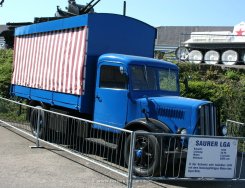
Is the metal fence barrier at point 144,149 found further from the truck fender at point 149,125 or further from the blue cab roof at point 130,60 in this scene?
the blue cab roof at point 130,60

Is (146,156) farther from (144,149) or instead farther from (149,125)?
(149,125)

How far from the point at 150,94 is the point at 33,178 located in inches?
121

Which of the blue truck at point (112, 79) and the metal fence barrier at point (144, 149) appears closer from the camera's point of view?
the metal fence barrier at point (144, 149)

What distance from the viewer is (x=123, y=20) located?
34.8 feet

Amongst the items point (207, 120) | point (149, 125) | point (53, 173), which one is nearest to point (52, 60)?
point (53, 173)

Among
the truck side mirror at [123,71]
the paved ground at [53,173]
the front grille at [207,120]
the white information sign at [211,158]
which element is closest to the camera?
the white information sign at [211,158]

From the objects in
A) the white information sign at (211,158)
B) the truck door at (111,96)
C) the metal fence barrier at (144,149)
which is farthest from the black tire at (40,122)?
the white information sign at (211,158)

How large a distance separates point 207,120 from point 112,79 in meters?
2.33

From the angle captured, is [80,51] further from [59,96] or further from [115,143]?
[115,143]

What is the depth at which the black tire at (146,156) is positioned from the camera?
25.3 feet

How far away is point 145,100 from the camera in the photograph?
875 centimetres

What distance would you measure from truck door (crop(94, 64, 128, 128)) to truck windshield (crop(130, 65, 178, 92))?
0.25 metres

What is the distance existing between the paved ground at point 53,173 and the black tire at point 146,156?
→ 0.22m

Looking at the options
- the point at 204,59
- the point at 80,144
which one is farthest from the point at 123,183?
the point at 204,59
